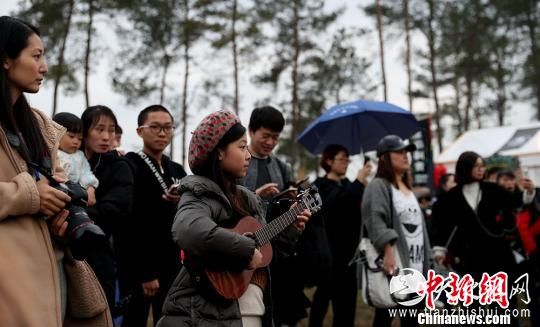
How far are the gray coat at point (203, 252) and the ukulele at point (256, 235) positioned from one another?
0.12 feet

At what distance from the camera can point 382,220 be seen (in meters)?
4.56

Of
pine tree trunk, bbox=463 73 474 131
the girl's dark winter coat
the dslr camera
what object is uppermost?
pine tree trunk, bbox=463 73 474 131

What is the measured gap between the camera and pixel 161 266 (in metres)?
4.04

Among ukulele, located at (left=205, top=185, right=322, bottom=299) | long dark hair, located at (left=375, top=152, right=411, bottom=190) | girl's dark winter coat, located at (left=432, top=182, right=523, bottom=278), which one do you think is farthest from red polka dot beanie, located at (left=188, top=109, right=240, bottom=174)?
girl's dark winter coat, located at (left=432, top=182, right=523, bottom=278)

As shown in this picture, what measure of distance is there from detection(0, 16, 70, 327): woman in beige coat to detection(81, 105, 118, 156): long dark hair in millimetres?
1591

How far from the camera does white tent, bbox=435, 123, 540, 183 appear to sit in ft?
41.2

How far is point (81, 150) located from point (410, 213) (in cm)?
266

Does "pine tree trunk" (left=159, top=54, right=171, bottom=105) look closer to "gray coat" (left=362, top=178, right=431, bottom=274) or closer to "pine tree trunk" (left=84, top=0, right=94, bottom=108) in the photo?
"pine tree trunk" (left=84, top=0, right=94, bottom=108)

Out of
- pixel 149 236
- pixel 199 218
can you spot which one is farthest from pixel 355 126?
pixel 199 218

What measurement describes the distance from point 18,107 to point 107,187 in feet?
4.93

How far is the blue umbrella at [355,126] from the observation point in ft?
22.4

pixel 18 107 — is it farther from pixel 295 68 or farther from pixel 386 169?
pixel 295 68

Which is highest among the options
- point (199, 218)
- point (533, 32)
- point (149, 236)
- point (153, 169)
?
point (533, 32)

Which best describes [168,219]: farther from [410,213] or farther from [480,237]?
[480,237]
